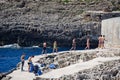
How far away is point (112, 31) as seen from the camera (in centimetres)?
3547

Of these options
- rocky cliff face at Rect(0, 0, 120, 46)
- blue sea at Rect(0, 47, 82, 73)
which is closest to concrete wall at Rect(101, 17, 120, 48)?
blue sea at Rect(0, 47, 82, 73)

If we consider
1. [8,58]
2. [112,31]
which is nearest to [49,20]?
[8,58]

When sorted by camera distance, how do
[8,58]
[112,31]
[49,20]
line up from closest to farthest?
[112,31] < [8,58] < [49,20]

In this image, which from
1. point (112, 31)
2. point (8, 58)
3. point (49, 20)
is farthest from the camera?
point (49, 20)

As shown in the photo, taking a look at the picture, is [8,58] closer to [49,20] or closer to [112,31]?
[112,31]

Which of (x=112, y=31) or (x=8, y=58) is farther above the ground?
(x=112, y=31)

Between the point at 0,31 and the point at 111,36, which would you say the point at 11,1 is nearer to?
the point at 0,31

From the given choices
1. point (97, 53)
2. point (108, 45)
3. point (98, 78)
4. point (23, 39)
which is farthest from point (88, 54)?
point (23, 39)

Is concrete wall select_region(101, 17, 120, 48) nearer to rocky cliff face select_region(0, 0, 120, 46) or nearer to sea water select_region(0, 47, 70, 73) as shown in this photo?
sea water select_region(0, 47, 70, 73)

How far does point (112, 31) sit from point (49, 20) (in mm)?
41472

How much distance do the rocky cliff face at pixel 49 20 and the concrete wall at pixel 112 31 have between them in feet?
103

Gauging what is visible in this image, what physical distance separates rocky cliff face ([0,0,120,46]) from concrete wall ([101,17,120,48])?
31267mm

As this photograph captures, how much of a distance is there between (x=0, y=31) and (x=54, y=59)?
3922 cm

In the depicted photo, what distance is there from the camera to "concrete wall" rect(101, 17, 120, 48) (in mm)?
34900
